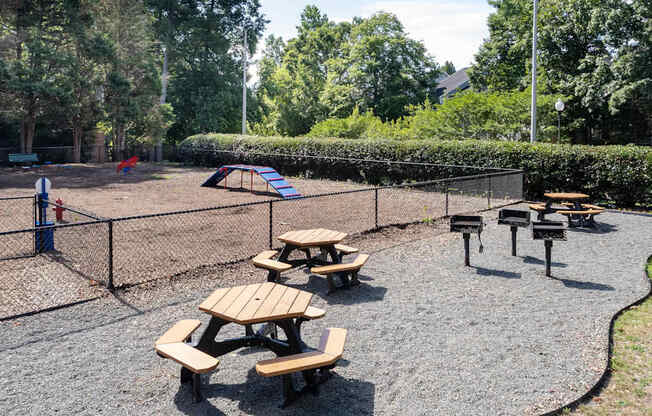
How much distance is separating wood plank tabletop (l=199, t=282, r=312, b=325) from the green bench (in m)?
34.1

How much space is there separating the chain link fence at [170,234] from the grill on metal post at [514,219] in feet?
7.67

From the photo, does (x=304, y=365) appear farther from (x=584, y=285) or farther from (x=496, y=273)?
(x=584, y=285)

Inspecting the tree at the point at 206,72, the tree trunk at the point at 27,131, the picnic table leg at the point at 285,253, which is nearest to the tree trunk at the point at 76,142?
the tree trunk at the point at 27,131

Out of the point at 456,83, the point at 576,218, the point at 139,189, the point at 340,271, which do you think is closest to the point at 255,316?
the point at 340,271

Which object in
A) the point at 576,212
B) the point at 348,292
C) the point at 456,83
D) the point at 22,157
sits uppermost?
the point at 456,83

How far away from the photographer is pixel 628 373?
504cm

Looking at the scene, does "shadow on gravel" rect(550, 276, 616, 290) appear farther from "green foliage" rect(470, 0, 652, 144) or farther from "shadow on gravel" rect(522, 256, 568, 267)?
"green foliage" rect(470, 0, 652, 144)

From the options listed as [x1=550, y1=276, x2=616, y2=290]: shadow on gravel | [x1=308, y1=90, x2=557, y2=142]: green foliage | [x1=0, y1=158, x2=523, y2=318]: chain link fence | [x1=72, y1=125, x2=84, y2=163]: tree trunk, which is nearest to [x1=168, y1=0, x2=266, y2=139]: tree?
[x1=72, y1=125, x2=84, y2=163]: tree trunk

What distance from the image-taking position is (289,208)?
52.9 feet

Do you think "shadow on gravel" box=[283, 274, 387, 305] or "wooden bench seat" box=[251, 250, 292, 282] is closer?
"shadow on gravel" box=[283, 274, 387, 305]

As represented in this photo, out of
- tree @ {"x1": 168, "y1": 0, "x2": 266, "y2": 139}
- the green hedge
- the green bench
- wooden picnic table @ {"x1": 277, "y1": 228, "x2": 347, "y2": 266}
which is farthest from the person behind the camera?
tree @ {"x1": 168, "y1": 0, "x2": 266, "y2": 139}

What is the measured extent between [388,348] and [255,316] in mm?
1778

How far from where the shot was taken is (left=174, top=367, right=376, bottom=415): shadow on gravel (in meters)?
4.33

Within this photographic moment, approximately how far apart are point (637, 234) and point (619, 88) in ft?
69.2
